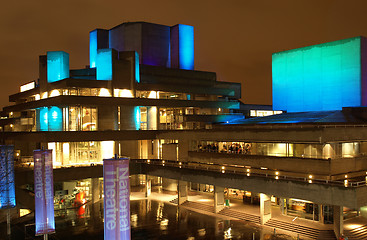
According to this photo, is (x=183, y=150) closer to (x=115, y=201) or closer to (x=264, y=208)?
(x=264, y=208)

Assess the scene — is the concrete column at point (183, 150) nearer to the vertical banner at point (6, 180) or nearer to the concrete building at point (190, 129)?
the concrete building at point (190, 129)

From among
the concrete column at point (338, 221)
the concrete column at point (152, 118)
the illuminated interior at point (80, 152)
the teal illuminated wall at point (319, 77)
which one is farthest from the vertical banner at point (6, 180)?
the teal illuminated wall at point (319, 77)

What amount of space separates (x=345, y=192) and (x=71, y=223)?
103ft

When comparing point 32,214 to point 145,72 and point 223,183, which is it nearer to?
point 223,183

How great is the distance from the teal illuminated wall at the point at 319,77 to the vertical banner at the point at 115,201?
45343 mm

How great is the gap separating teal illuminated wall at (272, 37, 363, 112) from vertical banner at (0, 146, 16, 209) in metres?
48.6

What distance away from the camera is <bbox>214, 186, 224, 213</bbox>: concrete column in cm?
4631

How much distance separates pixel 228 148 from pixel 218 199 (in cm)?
693

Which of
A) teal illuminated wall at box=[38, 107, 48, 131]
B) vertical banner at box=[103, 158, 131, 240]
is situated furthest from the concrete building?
vertical banner at box=[103, 158, 131, 240]

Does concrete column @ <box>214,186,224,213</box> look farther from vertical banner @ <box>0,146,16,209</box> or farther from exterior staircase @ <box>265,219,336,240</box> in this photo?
vertical banner @ <box>0,146,16,209</box>

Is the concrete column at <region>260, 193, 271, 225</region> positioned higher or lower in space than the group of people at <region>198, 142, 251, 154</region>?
lower

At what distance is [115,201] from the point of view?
77.8 feet

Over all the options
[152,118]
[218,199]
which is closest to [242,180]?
[218,199]

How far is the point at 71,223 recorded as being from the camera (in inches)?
1703
